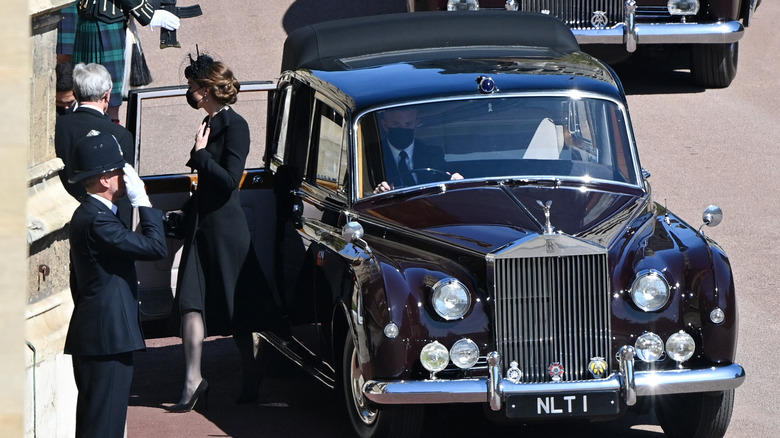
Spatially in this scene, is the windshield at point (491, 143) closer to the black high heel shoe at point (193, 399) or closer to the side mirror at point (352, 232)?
the side mirror at point (352, 232)

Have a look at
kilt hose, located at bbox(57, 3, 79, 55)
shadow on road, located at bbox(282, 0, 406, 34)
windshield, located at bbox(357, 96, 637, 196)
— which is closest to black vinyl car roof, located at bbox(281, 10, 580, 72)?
windshield, located at bbox(357, 96, 637, 196)

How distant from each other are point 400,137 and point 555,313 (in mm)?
1558

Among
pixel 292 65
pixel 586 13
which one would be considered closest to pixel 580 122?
pixel 292 65

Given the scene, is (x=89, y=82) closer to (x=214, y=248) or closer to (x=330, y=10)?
(x=214, y=248)

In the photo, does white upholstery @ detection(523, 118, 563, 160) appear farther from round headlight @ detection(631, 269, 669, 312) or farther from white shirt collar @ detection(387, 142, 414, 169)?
round headlight @ detection(631, 269, 669, 312)

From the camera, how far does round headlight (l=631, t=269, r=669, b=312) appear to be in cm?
679

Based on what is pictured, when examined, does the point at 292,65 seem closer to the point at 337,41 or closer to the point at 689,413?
the point at 337,41

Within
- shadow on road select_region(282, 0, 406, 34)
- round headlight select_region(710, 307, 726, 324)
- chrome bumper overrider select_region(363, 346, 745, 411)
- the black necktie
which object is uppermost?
the black necktie

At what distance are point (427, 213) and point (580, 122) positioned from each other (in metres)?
1.19

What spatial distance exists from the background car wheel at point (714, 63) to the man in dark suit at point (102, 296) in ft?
28.9

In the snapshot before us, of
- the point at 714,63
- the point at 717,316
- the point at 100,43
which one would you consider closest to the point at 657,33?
the point at 714,63

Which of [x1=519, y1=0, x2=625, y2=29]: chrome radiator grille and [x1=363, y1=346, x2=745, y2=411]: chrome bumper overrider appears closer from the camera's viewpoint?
[x1=363, y1=346, x2=745, y2=411]: chrome bumper overrider

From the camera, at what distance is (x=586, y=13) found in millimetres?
13094

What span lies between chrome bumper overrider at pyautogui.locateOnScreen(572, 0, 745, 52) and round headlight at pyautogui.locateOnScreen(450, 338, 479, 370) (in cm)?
670
